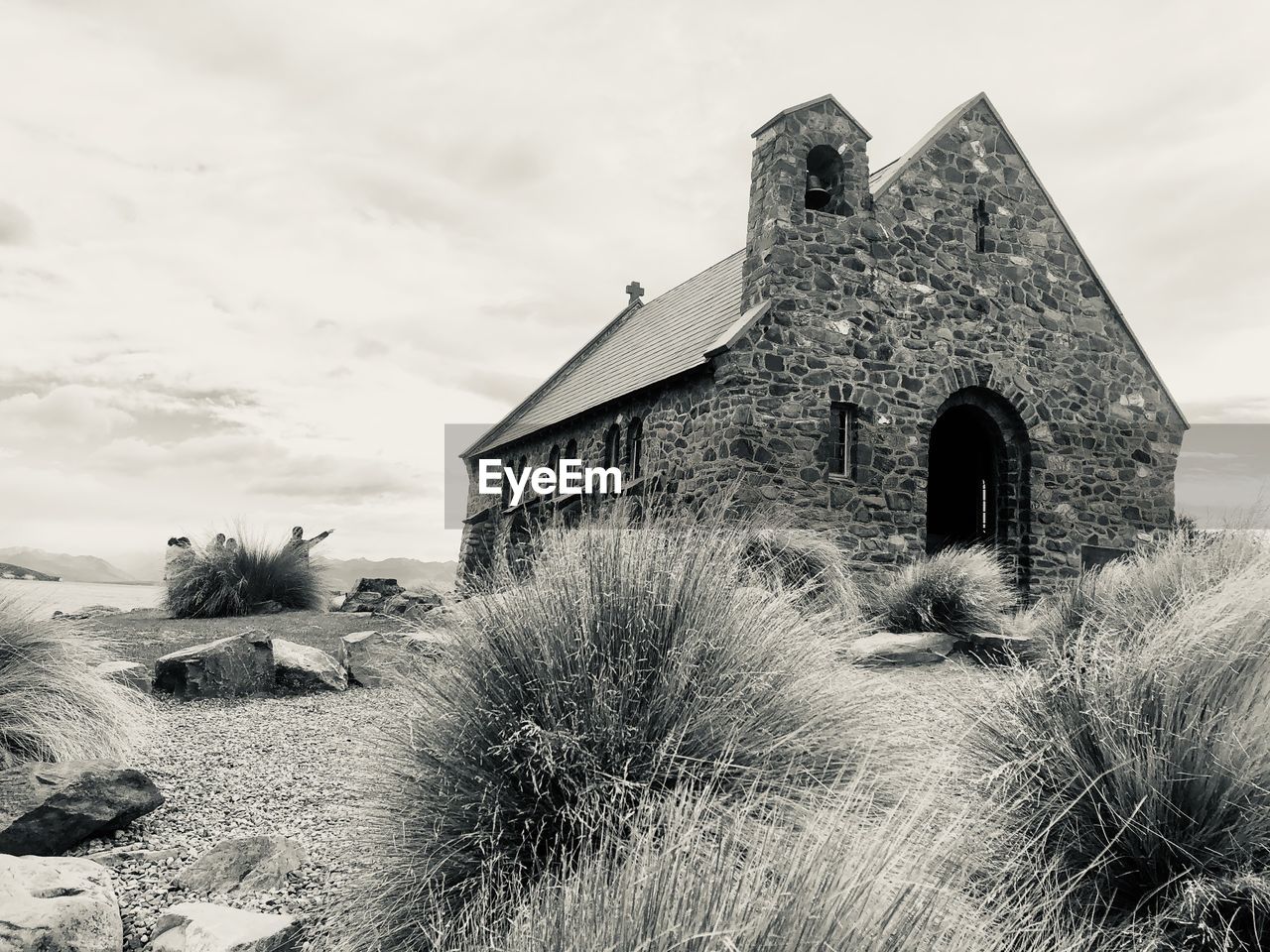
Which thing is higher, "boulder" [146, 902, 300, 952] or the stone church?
the stone church

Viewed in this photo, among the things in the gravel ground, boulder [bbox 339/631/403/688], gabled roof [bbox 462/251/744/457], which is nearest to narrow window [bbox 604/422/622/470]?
gabled roof [bbox 462/251/744/457]

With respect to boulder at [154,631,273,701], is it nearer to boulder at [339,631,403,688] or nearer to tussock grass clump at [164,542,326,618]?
boulder at [339,631,403,688]

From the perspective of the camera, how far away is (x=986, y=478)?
1658 centimetres

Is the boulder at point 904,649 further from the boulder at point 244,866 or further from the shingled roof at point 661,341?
the shingled roof at point 661,341

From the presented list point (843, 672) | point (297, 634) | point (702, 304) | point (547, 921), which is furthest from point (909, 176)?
point (547, 921)

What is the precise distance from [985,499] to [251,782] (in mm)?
14290

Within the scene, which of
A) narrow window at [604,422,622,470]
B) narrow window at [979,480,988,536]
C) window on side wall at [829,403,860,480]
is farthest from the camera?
narrow window at [604,422,622,470]

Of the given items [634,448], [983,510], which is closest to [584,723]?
[634,448]

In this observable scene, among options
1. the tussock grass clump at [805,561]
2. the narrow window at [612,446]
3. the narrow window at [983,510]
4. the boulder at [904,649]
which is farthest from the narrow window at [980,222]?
the boulder at [904,649]

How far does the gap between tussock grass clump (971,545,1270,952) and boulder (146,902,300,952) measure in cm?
272

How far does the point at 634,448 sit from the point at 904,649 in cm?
850

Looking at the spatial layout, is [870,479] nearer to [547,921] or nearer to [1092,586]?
[1092,586]

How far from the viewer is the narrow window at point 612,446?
17.2 meters

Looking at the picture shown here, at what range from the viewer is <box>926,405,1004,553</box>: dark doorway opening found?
16.1m
